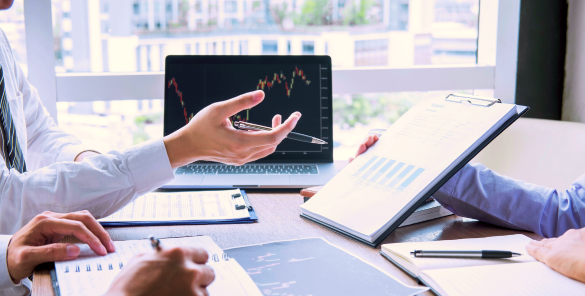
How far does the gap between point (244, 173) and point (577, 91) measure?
1.38 m

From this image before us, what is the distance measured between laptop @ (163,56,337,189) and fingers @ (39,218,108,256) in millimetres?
729

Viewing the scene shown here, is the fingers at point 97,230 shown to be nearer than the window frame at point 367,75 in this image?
Yes

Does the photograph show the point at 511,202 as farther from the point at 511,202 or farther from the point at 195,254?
the point at 195,254

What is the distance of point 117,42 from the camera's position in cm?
175

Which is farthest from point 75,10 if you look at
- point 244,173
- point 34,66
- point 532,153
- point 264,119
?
point 532,153

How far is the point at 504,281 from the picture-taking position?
597 mm

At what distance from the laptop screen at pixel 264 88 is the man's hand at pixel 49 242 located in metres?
0.72

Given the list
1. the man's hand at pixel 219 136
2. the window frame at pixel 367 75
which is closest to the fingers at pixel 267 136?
the man's hand at pixel 219 136

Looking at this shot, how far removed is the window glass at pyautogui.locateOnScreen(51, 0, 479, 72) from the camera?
1.72m

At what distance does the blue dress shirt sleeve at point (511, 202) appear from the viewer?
0.88m

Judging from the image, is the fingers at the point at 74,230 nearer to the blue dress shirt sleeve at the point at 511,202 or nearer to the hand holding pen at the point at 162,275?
the hand holding pen at the point at 162,275

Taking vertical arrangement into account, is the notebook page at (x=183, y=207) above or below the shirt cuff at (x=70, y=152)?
below

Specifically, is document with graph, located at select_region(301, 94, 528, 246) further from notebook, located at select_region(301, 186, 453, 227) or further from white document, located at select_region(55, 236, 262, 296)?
white document, located at select_region(55, 236, 262, 296)

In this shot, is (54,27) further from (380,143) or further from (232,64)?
(380,143)
